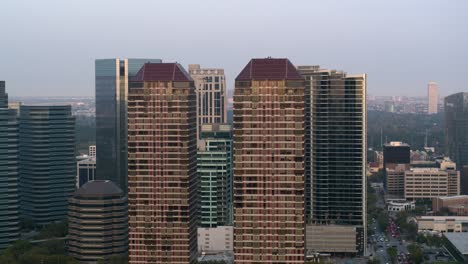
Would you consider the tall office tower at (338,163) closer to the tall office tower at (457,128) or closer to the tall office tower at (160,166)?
the tall office tower at (160,166)

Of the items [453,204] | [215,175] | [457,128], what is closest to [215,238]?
[215,175]

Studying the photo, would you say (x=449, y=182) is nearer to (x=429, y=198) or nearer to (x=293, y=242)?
(x=429, y=198)

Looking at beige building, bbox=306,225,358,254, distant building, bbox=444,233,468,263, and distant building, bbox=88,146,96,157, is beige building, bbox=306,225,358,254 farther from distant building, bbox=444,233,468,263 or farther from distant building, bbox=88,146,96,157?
distant building, bbox=88,146,96,157

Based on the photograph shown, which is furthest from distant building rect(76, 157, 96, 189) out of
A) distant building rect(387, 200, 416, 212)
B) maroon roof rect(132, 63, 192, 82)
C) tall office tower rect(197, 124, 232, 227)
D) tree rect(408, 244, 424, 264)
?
maroon roof rect(132, 63, 192, 82)

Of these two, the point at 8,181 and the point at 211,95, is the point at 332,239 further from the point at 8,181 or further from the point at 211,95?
the point at 211,95

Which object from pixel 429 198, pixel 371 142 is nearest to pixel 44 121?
pixel 429 198

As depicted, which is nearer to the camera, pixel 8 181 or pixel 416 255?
pixel 416 255
